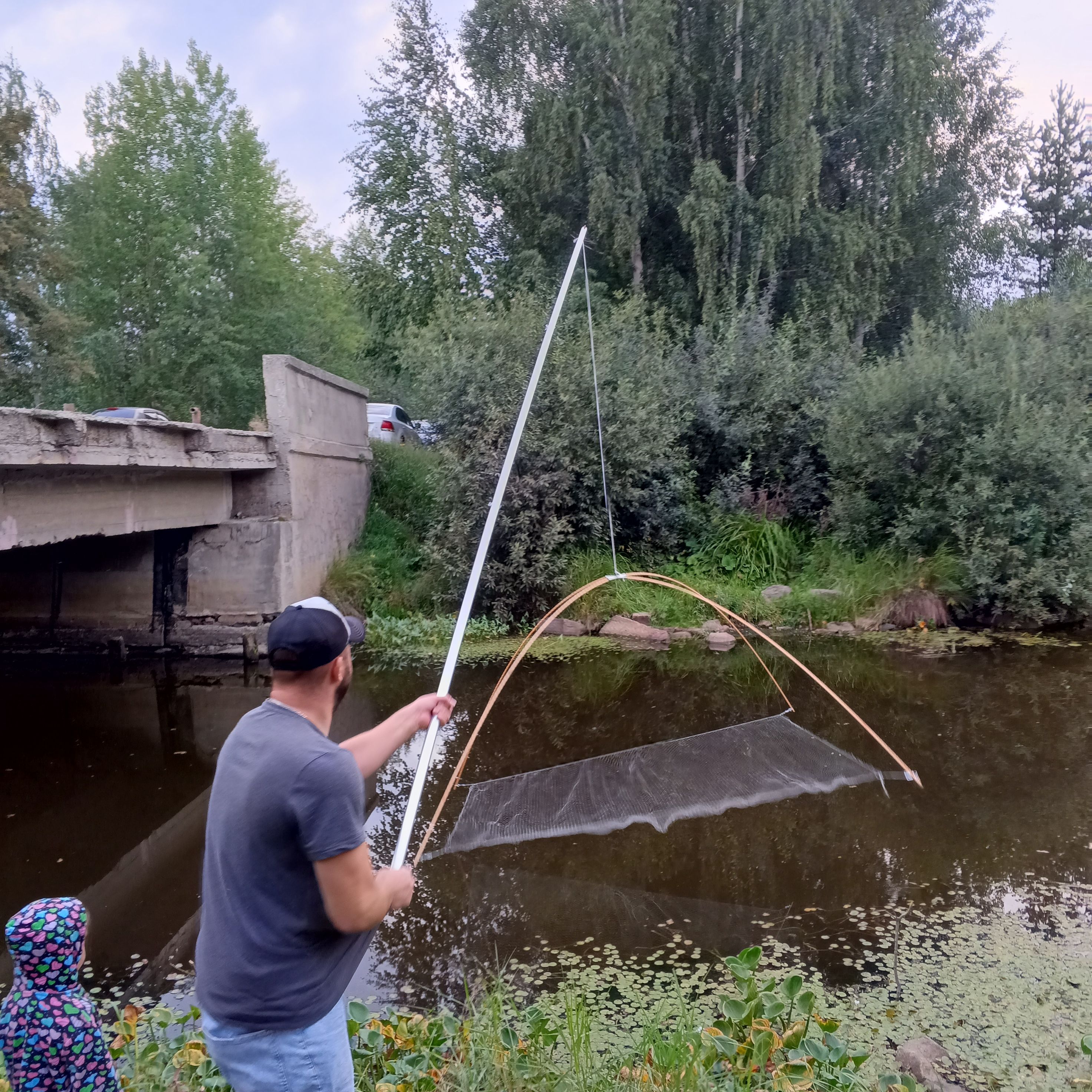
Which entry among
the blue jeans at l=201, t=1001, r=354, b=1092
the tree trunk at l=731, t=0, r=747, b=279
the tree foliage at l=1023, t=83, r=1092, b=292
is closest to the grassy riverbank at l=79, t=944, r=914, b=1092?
the blue jeans at l=201, t=1001, r=354, b=1092

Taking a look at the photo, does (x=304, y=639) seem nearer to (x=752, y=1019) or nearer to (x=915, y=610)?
(x=752, y=1019)

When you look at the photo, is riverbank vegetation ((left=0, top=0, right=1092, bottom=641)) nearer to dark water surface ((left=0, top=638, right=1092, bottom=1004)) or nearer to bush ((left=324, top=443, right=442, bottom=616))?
bush ((left=324, top=443, right=442, bottom=616))

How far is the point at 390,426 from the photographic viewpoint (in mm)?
17156

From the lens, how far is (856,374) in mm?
12805

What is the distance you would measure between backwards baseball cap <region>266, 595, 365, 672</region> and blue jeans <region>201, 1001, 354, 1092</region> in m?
0.72

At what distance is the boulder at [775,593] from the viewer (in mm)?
11820

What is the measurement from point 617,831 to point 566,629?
19.7ft

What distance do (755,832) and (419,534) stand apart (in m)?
8.91

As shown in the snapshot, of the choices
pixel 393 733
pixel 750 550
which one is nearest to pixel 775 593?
pixel 750 550

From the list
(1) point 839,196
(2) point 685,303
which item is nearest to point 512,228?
(2) point 685,303

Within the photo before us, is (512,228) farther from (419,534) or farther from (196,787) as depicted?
(196,787)

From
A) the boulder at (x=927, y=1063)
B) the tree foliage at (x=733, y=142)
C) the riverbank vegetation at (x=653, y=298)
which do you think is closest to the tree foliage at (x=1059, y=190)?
the riverbank vegetation at (x=653, y=298)

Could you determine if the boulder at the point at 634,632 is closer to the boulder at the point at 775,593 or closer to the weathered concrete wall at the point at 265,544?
the boulder at the point at 775,593

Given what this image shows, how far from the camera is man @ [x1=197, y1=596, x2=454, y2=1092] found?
167 cm
